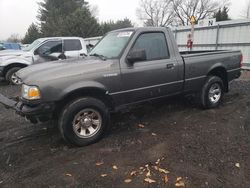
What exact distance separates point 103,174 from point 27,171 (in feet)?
3.58

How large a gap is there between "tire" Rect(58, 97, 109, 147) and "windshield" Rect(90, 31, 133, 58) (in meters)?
1.04

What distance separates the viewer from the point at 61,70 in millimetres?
4113

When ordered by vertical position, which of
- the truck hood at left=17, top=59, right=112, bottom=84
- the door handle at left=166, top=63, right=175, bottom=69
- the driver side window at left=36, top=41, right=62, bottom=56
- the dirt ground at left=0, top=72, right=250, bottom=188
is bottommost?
the dirt ground at left=0, top=72, right=250, bottom=188

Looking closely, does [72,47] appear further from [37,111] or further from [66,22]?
[66,22]

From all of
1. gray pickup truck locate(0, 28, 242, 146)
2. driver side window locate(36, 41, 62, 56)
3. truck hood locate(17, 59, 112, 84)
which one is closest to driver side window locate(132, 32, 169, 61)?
gray pickup truck locate(0, 28, 242, 146)

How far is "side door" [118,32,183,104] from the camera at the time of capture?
15.2 feet


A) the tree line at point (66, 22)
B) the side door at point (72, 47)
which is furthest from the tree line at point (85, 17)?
the side door at point (72, 47)

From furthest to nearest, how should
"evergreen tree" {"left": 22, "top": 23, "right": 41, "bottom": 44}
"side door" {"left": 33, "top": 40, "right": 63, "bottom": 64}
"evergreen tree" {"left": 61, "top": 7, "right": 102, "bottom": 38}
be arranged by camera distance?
1. "evergreen tree" {"left": 22, "top": 23, "right": 41, "bottom": 44}
2. "evergreen tree" {"left": 61, "top": 7, "right": 102, "bottom": 38}
3. "side door" {"left": 33, "top": 40, "right": 63, "bottom": 64}

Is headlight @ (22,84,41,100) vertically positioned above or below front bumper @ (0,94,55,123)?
above

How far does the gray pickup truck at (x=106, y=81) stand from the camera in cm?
398

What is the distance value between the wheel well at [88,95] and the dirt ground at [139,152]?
0.66 m

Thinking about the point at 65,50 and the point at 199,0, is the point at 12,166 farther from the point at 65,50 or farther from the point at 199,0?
the point at 199,0

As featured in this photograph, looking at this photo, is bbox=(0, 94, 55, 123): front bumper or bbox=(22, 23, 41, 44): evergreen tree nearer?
bbox=(0, 94, 55, 123): front bumper

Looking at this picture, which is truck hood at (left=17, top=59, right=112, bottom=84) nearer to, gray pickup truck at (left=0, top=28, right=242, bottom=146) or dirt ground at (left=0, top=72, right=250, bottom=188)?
gray pickup truck at (left=0, top=28, right=242, bottom=146)
